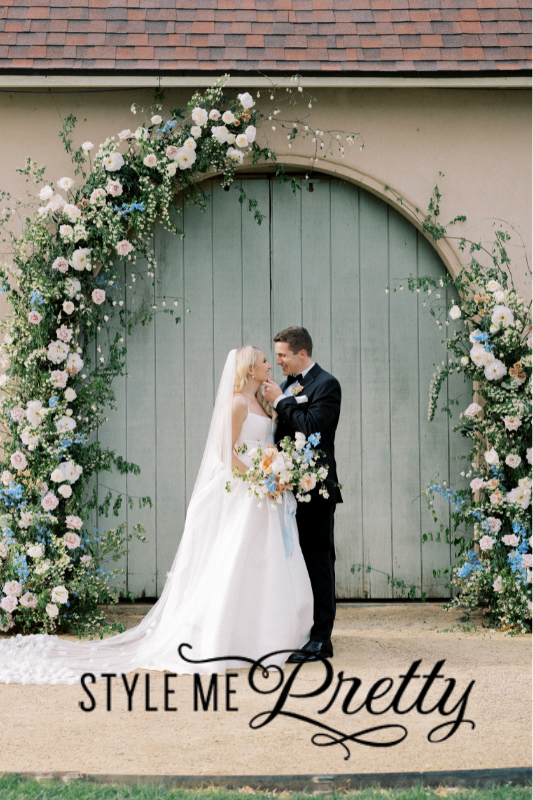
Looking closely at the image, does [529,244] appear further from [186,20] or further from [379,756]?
[379,756]

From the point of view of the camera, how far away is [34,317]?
502 cm

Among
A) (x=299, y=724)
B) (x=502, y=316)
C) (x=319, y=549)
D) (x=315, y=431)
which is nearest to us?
(x=299, y=724)

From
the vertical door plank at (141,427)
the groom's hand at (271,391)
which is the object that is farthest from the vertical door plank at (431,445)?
the vertical door plank at (141,427)

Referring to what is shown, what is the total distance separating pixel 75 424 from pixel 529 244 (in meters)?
3.49

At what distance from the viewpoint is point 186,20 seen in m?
5.50

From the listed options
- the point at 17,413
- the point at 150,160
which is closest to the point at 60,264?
the point at 150,160

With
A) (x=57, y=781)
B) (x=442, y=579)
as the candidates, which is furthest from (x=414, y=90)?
(x=57, y=781)

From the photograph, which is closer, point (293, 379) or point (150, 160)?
point (293, 379)

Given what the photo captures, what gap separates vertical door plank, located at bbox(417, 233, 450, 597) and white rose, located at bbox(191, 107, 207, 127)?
1.91 m

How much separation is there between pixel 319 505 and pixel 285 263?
2086 mm

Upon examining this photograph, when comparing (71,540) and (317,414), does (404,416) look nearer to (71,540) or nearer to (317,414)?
(317,414)

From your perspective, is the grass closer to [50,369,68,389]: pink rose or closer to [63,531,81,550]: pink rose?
[63,531,81,550]: pink rose

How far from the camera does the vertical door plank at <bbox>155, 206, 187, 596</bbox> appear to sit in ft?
18.9

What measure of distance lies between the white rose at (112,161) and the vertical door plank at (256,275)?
1.03 meters
